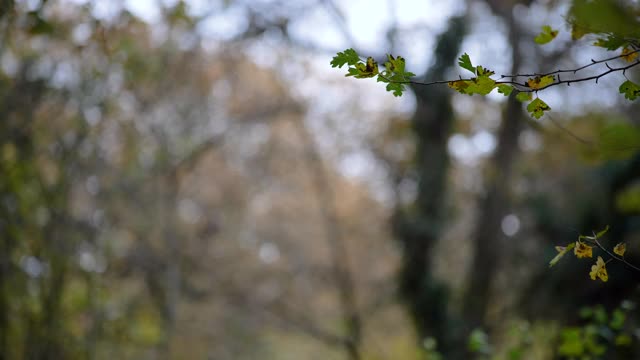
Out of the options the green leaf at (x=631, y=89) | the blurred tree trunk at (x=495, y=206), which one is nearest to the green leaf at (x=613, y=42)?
the green leaf at (x=631, y=89)

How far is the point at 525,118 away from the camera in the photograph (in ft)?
23.1

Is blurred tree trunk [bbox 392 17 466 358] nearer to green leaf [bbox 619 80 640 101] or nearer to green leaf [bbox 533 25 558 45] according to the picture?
green leaf [bbox 533 25 558 45]

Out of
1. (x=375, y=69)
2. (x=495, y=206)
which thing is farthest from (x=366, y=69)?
(x=495, y=206)

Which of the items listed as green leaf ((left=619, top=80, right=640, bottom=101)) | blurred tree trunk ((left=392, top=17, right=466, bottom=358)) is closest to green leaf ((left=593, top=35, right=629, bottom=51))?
green leaf ((left=619, top=80, right=640, bottom=101))

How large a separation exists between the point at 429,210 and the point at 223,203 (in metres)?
6.43

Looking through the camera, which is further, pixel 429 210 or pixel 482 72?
pixel 429 210

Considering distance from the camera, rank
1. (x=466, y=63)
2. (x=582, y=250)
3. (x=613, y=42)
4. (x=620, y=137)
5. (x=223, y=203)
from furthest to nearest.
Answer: (x=223, y=203) < (x=582, y=250) < (x=466, y=63) < (x=613, y=42) < (x=620, y=137)

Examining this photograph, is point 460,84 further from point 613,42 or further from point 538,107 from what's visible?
point 613,42

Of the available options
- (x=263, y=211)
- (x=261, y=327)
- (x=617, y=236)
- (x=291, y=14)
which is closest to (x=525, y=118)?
(x=617, y=236)

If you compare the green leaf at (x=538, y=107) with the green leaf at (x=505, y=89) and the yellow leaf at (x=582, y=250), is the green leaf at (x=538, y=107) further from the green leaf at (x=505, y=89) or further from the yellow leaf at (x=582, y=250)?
the yellow leaf at (x=582, y=250)

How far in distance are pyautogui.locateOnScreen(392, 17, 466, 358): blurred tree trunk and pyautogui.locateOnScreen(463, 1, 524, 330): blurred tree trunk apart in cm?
38

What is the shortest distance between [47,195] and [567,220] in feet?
14.6

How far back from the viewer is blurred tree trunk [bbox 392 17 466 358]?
22.1 feet

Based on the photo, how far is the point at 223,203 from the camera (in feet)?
41.5
